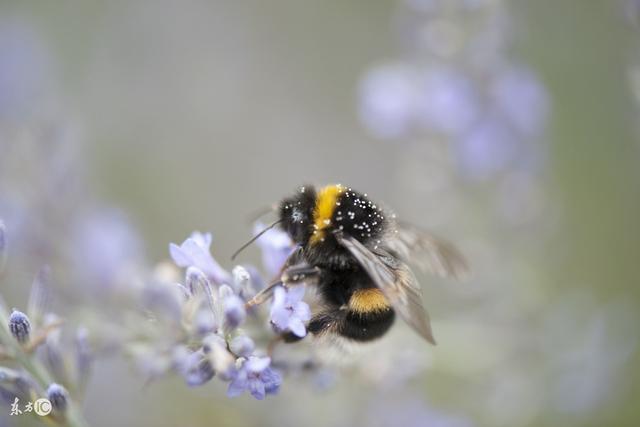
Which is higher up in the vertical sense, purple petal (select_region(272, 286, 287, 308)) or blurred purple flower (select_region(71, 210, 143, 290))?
blurred purple flower (select_region(71, 210, 143, 290))

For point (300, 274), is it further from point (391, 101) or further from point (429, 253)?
point (391, 101)

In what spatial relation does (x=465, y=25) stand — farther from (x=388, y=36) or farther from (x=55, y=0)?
(x=55, y=0)

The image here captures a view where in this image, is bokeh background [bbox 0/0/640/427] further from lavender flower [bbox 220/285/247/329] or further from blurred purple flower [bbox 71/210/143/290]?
lavender flower [bbox 220/285/247/329]

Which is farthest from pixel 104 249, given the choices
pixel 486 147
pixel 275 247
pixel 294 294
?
pixel 486 147

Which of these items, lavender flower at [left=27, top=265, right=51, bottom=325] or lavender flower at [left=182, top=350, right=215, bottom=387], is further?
lavender flower at [left=27, top=265, right=51, bottom=325]

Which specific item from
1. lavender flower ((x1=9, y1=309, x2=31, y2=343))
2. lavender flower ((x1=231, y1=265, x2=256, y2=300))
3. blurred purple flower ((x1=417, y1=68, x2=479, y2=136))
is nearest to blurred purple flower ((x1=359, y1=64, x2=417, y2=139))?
blurred purple flower ((x1=417, y1=68, x2=479, y2=136))

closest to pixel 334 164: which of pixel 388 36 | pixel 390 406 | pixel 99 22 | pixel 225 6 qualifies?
pixel 388 36

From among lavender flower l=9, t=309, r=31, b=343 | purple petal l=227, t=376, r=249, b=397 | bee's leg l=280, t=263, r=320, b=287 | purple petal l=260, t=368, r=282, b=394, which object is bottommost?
lavender flower l=9, t=309, r=31, b=343
